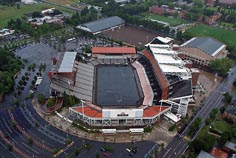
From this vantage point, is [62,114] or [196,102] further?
[196,102]

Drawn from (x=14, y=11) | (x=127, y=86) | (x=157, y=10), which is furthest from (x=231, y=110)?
(x=14, y=11)

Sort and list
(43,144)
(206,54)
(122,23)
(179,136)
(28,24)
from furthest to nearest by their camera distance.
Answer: (122,23) → (28,24) → (206,54) → (179,136) → (43,144)

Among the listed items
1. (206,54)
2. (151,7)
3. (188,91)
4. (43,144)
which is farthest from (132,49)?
(151,7)

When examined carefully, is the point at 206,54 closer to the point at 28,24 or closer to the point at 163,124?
the point at 163,124

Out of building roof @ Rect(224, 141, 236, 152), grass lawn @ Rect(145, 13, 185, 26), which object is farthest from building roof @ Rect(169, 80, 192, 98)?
grass lawn @ Rect(145, 13, 185, 26)

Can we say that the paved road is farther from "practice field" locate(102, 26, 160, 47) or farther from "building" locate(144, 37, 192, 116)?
"practice field" locate(102, 26, 160, 47)

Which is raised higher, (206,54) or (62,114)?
(206,54)
